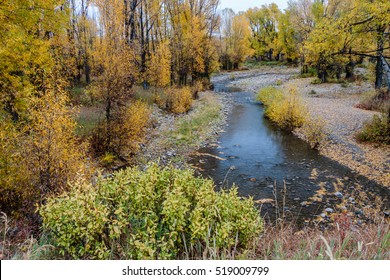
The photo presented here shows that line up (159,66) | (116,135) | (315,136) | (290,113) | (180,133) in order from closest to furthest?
(116,135) → (315,136) → (180,133) → (290,113) → (159,66)

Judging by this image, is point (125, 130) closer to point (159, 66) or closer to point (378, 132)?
point (159, 66)

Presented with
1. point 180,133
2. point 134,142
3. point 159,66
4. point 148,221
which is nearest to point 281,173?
point 134,142

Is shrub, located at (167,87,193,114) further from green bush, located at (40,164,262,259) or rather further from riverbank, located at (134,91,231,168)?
green bush, located at (40,164,262,259)

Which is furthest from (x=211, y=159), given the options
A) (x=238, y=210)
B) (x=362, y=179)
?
(x=238, y=210)

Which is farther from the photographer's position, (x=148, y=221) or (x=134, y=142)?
(x=134, y=142)

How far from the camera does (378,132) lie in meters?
12.7

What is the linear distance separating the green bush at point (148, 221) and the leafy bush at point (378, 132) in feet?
38.3

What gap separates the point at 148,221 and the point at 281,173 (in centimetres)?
834

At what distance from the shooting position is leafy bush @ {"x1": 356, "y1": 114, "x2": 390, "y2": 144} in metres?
12.5

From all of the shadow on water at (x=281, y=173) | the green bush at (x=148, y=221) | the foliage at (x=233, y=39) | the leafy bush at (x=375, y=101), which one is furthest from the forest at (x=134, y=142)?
the foliage at (x=233, y=39)

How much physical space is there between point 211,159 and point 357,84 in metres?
24.7

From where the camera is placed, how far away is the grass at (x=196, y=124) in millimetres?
14829
